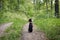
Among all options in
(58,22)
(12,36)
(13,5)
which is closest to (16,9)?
(13,5)

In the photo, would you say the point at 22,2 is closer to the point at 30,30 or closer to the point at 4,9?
the point at 4,9

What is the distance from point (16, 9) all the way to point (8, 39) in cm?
1227

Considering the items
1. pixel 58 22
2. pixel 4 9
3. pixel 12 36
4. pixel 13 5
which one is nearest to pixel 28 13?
pixel 13 5

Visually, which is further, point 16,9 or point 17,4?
point 17,4

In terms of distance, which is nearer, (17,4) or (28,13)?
(17,4)

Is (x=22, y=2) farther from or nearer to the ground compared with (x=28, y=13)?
farther from the ground

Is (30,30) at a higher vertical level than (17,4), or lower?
lower

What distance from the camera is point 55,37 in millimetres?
9484

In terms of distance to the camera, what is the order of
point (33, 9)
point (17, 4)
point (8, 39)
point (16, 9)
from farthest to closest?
point (33, 9), point (17, 4), point (16, 9), point (8, 39)

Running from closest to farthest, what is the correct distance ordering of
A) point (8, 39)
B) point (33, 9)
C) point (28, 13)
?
point (8, 39) → point (28, 13) → point (33, 9)

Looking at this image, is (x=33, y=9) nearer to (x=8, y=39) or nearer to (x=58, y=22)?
(x=58, y=22)

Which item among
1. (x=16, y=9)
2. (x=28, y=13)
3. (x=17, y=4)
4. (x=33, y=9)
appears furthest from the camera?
(x=33, y=9)

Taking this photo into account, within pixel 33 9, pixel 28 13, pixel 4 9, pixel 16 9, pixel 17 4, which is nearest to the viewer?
pixel 4 9

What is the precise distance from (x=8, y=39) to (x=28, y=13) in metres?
15.4
